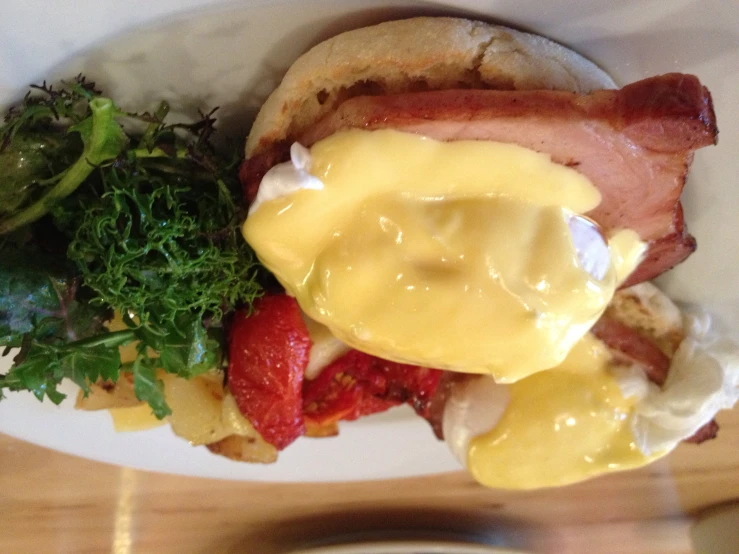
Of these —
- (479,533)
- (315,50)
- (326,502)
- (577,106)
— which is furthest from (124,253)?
(479,533)

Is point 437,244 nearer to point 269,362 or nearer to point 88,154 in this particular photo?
point 269,362

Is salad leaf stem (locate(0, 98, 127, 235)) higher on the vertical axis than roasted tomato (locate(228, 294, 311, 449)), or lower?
higher

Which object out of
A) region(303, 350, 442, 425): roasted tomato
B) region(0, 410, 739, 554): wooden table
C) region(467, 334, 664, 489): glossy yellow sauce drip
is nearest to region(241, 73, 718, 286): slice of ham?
region(467, 334, 664, 489): glossy yellow sauce drip

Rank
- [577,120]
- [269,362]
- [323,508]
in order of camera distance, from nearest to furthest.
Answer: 1. [577,120]
2. [269,362]
3. [323,508]

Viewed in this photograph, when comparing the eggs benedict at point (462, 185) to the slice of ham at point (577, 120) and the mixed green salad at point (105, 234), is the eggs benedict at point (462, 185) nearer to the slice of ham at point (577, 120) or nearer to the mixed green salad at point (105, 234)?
the slice of ham at point (577, 120)

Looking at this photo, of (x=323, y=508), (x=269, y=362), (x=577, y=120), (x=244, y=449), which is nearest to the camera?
(x=577, y=120)

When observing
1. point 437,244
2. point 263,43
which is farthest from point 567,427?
point 263,43

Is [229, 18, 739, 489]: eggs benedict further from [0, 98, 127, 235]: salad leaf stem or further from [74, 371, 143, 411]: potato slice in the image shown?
[74, 371, 143, 411]: potato slice
